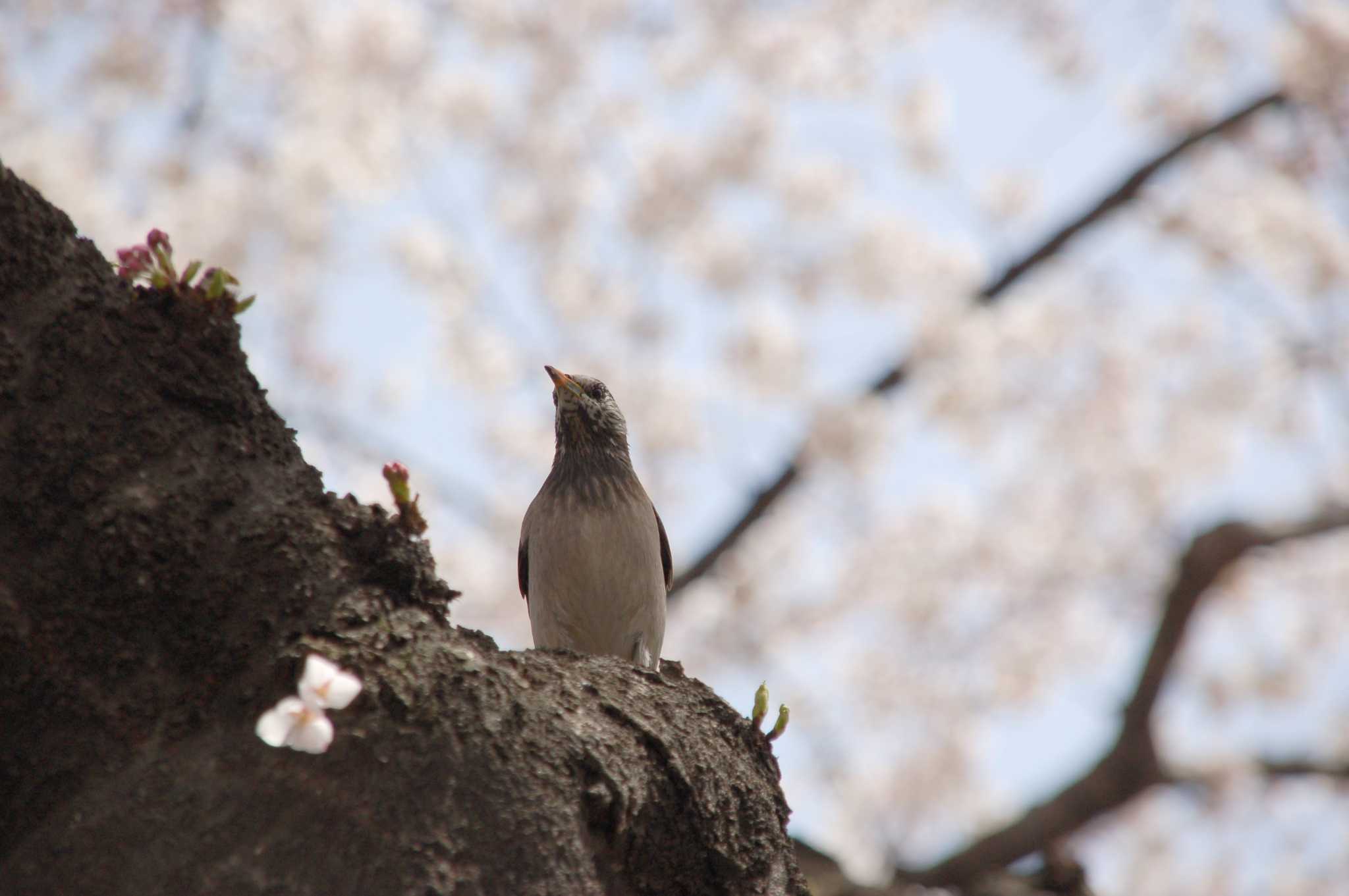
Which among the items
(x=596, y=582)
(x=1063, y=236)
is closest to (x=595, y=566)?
(x=596, y=582)

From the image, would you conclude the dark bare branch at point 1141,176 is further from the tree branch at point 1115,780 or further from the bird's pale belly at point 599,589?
the bird's pale belly at point 599,589

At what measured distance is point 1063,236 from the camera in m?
10.7

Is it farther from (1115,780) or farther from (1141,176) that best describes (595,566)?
(1141,176)

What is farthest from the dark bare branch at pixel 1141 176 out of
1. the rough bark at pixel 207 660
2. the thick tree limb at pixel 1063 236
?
the rough bark at pixel 207 660

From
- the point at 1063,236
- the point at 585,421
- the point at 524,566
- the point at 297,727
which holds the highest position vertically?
the point at 1063,236

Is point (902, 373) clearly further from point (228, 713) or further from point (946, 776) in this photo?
point (228, 713)

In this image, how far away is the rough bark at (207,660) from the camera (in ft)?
6.17

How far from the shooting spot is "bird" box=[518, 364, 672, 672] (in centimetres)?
473

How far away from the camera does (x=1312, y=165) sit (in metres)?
11.1

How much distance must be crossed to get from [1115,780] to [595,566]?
3.78 m

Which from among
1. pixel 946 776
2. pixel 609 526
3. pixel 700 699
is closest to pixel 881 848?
pixel 946 776

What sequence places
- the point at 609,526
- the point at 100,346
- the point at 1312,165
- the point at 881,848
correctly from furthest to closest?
the point at 881,848
the point at 1312,165
the point at 609,526
the point at 100,346

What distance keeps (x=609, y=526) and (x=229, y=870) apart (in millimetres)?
3027

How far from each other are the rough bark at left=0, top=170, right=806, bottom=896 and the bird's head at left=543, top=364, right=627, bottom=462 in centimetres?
310
